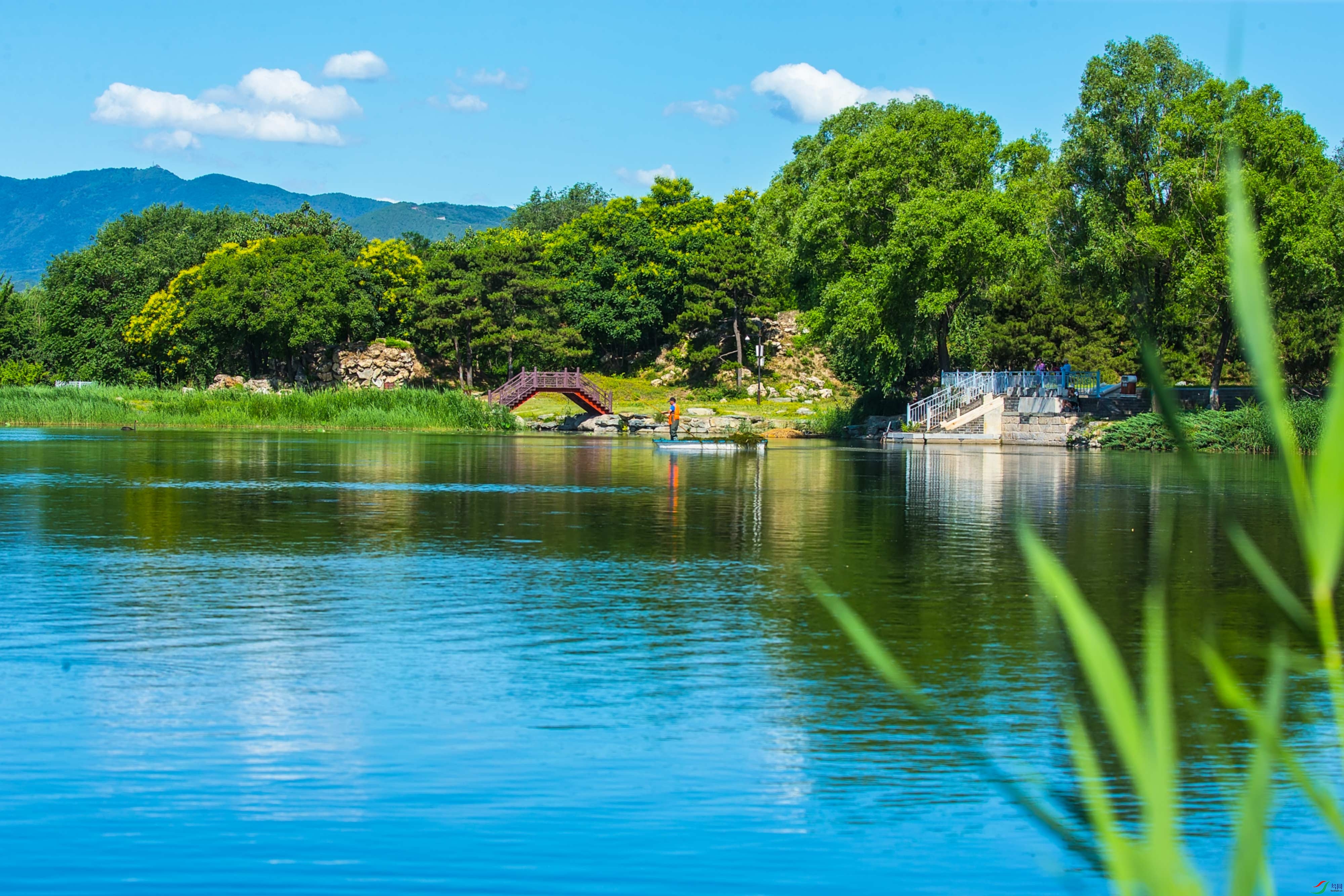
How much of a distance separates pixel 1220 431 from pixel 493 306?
4492 cm

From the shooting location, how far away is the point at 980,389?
5622 centimetres

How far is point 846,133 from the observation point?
210 feet

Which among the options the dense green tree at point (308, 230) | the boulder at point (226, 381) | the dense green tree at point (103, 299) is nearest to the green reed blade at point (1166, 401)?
the boulder at point (226, 381)

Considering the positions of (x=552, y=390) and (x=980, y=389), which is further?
(x=552, y=390)

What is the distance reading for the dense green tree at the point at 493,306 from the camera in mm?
75875

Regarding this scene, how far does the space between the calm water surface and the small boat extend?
23971mm

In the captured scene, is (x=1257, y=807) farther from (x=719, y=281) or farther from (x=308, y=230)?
(x=308, y=230)

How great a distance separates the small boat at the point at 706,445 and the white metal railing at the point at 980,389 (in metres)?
13.4

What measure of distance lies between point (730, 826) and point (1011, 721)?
246cm

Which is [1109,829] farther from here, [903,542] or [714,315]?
[714,315]

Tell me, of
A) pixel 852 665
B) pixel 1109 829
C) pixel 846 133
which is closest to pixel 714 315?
pixel 846 133

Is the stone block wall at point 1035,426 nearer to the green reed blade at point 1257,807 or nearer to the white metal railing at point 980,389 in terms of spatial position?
the white metal railing at point 980,389

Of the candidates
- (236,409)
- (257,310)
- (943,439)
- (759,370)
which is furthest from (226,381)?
(943,439)

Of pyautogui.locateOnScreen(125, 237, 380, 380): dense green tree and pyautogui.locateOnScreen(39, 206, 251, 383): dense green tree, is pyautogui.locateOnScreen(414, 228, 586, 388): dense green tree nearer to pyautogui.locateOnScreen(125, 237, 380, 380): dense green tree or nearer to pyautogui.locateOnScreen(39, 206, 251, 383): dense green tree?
pyautogui.locateOnScreen(125, 237, 380, 380): dense green tree
